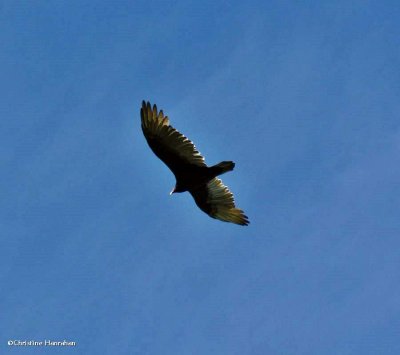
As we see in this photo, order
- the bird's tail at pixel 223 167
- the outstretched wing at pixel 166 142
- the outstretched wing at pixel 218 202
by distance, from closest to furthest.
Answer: the outstretched wing at pixel 166 142 → the bird's tail at pixel 223 167 → the outstretched wing at pixel 218 202

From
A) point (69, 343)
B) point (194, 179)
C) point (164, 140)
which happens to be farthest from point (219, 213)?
point (69, 343)

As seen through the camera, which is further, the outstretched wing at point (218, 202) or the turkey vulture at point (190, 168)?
the outstretched wing at point (218, 202)

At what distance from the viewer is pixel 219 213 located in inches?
1415

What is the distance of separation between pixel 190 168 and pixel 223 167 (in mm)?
1388

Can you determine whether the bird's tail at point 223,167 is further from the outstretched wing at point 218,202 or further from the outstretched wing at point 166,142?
the outstretched wing at point 218,202

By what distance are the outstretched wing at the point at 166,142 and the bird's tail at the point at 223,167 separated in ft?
1.65

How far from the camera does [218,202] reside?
35719mm

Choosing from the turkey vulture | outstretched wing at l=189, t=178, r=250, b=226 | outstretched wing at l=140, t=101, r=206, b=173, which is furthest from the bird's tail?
outstretched wing at l=189, t=178, r=250, b=226

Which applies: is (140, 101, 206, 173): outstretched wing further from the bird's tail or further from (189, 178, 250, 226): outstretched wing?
(189, 178, 250, 226): outstretched wing

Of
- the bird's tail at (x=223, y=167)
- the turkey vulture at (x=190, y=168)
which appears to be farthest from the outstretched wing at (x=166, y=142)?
the bird's tail at (x=223, y=167)

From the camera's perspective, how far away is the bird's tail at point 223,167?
109 feet

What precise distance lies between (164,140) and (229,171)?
2.64 metres

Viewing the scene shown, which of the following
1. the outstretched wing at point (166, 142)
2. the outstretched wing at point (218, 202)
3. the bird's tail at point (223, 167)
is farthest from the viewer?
the outstretched wing at point (218, 202)

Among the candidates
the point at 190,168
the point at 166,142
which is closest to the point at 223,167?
the point at 190,168
